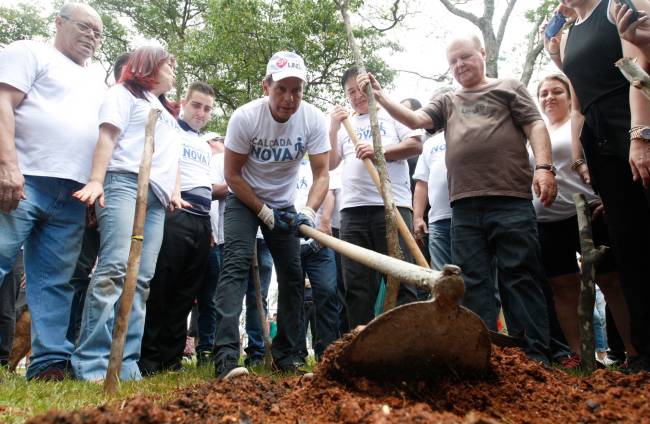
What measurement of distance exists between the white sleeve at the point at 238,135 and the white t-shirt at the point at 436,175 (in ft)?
5.61

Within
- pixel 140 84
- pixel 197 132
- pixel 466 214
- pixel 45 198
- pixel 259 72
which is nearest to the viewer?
pixel 45 198

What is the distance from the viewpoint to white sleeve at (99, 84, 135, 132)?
11.5 feet

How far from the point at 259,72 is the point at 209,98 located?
10124 mm

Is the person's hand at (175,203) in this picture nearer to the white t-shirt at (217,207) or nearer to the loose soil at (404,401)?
the white t-shirt at (217,207)

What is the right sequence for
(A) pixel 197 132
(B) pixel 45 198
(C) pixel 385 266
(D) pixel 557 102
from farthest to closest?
(A) pixel 197 132 → (D) pixel 557 102 → (B) pixel 45 198 → (C) pixel 385 266

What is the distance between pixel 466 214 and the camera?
144 inches

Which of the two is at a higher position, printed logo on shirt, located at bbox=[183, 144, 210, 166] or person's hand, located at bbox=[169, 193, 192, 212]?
printed logo on shirt, located at bbox=[183, 144, 210, 166]

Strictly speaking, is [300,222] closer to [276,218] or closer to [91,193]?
[276,218]

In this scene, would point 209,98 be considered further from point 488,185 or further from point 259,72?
point 259,72

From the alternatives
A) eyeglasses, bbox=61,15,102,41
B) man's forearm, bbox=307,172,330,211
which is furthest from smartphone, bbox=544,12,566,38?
eyeglasses, bbox=61,15,102,41

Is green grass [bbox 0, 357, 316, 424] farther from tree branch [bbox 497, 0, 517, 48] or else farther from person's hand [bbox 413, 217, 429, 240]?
tree branch [bbox 497, 0, 517, 48]

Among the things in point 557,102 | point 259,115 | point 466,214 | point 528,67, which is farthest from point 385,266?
point 528,67

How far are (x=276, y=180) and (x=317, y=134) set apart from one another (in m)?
0.47

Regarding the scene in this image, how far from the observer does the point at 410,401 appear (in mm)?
2033
